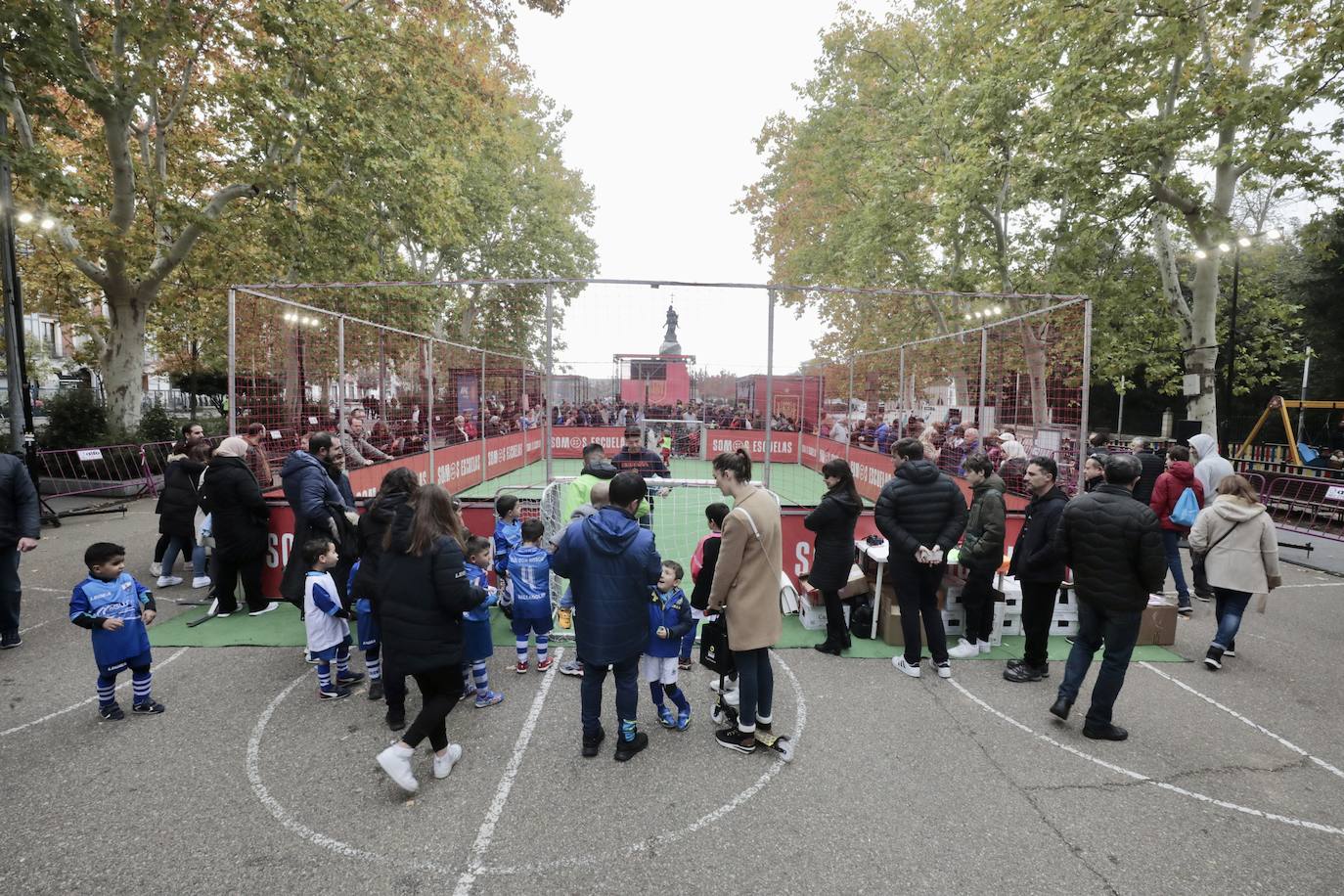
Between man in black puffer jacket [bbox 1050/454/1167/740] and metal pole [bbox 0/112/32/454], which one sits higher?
metal pole [bbox 0/112/32/454]

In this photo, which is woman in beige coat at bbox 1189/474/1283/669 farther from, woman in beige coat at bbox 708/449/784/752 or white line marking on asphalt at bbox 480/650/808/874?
woman in beige coat at bbox 708/449/784/752

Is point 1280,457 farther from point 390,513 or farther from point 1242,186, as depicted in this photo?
point 390,513

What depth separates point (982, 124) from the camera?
13.4 metres

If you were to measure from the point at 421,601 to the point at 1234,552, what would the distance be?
6.45 metres

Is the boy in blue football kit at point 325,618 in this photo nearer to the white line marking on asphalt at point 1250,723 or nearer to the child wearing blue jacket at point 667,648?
the child wearing blue jacket at point 667,648

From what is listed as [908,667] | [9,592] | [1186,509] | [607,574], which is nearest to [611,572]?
[607,574]

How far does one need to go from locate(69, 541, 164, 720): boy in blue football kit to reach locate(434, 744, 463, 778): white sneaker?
2.16 metres

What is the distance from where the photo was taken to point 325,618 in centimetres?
452

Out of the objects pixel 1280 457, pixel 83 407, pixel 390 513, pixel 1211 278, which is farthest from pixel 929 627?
pixel 1280 457

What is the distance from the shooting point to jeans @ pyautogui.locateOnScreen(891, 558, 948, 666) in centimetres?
490

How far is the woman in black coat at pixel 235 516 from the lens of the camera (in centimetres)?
591

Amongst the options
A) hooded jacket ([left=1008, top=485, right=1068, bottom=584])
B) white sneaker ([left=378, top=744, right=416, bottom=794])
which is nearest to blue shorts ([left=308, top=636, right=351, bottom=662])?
white sneaker ([left=378, top=744, right=416, bottom=794])

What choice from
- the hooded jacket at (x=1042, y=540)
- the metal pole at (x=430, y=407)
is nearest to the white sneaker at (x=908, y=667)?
the hooded jacket at (x=1042, y=540)

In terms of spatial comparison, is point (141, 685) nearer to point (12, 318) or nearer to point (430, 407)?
point (430, 407)
